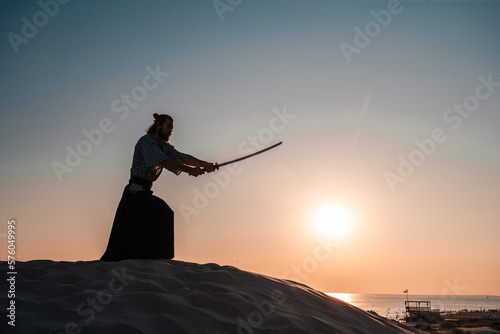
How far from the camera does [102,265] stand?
14.9 ft

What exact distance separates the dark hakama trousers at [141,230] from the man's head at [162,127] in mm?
730

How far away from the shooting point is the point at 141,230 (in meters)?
4.99

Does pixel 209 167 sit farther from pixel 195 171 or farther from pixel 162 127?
pixel 162 127

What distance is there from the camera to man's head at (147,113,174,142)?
5238 mm

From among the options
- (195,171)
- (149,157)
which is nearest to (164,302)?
(149,157)

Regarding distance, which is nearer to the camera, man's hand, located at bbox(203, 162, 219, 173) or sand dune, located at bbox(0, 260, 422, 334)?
sand dune, located at bbox(0, 260, 422, 334)

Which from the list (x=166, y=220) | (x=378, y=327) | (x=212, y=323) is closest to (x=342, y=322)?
(x=378, y=327)

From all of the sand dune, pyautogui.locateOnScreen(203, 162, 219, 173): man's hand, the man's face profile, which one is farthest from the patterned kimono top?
the sand dune

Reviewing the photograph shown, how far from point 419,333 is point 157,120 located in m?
4.33
